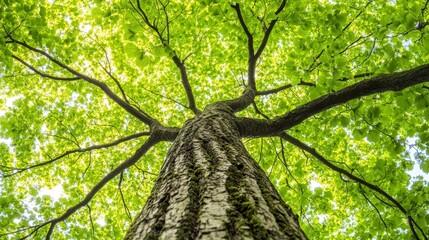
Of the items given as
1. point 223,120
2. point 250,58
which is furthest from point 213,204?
point 250,58

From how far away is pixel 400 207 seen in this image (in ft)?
15.8

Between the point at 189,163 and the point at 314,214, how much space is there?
6547 mm

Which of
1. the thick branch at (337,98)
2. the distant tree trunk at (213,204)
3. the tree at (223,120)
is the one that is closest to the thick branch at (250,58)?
the tree at (223,120)

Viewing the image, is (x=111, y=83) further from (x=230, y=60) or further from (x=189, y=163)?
(x=189, y=163)

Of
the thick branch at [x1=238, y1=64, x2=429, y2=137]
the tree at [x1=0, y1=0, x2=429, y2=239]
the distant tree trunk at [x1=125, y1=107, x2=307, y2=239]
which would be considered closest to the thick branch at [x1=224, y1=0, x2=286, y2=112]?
the tree at [x1=0, y1=0, x2=429, y2=239]

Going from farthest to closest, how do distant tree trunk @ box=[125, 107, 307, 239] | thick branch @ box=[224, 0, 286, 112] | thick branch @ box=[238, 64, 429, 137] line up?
1. thick branch @ box=[224, 0, 286, 112]
2. thick branch @ box=[238, 64, 429, 137]
3. distant tree trunk @ box=[125, 107, 307, 239]

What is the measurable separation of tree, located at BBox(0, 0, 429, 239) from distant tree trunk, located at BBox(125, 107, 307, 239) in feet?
0.03

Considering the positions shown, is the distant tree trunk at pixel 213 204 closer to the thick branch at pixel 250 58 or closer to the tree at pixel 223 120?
the tree at pixel 223 120

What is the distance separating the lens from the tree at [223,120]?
1.96 m

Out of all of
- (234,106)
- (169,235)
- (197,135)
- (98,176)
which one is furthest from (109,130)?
(169,235)

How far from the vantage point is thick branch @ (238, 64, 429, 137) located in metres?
3.56

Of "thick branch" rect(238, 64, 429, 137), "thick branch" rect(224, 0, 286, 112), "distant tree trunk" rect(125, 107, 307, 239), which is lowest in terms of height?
"distant tree trunk" rect(125, 107, 307, 239)

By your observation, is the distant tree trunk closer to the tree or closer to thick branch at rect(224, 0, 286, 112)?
the tree

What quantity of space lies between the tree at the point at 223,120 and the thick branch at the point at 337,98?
17mm
